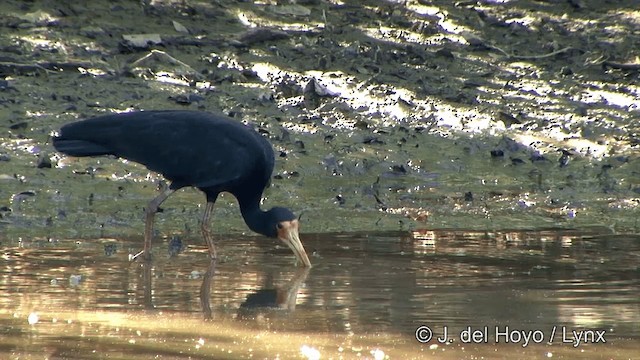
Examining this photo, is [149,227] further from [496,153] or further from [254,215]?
[496,153]

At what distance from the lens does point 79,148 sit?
9.38 metres

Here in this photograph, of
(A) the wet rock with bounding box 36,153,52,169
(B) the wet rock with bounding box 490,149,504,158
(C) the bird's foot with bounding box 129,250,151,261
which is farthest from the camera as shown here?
(B) the wet rock with bounding box 490,149,504,158

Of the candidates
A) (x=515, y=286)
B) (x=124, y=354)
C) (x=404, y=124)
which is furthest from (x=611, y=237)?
(x=124, y=354)

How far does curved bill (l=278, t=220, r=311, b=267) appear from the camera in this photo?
865 centimetres

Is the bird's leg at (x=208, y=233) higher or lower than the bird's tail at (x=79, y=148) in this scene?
lower

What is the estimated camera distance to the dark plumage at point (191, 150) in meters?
9.28

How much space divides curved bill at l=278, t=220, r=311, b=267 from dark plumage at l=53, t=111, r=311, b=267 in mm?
196

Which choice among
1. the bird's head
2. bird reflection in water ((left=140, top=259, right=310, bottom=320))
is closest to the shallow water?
bird reflection in water ((left=140, top=259, right=310, bottom=320))

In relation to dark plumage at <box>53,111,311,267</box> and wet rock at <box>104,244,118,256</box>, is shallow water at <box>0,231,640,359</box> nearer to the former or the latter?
wet rock at <box>104,244,118,256</box>

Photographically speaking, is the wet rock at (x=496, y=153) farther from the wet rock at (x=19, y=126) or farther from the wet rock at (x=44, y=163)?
the wet rock at (x=19, y=126)

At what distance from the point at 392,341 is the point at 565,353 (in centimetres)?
74

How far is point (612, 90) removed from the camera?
14766mm

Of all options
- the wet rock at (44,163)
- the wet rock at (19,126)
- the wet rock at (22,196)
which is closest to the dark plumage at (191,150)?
the wet rock at (22,196)

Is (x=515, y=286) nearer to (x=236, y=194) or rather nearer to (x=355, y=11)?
(x=236, y=194)
